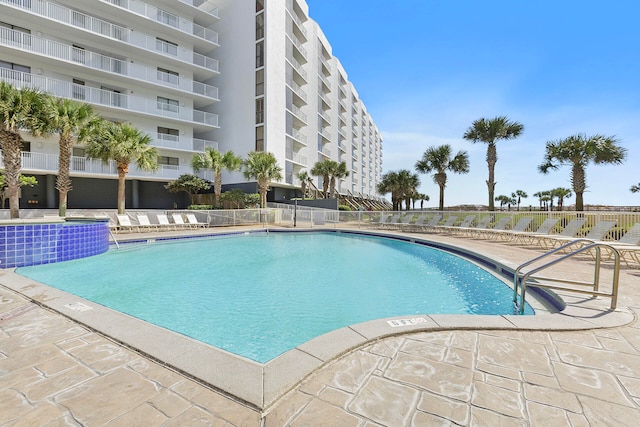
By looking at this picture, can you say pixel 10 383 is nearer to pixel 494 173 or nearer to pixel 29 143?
pixel 29 143

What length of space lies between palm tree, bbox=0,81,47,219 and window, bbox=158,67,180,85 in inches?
496

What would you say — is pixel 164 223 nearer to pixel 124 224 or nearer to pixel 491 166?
pixel 124 224

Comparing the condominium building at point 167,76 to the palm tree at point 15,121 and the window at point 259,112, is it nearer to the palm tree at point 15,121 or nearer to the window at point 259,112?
the window at point 259,112

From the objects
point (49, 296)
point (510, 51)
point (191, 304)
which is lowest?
point (191, 304)

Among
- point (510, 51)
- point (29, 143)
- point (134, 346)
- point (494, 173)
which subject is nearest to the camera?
point (134, 346)

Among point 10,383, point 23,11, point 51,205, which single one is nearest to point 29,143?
point 51,205

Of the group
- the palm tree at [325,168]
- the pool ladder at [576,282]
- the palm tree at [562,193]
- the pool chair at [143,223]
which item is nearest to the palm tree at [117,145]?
the pool chair at [143,223]

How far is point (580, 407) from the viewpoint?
1.76 metres

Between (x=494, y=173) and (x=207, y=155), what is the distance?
2294 centimetres

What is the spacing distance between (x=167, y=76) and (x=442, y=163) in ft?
82.8

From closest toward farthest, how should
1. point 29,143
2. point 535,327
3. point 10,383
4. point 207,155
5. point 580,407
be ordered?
point 580,407 < point 10,383 < point 535,327 < point 29,143 < point 207,155

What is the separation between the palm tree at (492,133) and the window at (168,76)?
25.5 metres

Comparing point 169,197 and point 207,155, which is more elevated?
point 207,155

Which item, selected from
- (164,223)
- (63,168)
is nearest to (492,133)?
(164,223)
